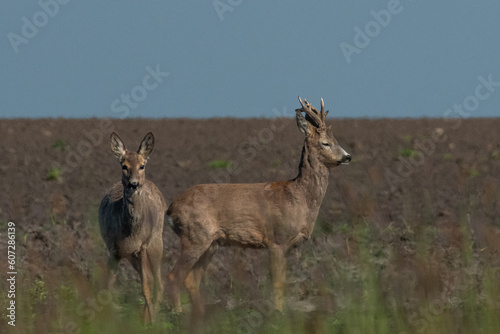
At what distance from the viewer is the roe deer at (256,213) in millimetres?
10344

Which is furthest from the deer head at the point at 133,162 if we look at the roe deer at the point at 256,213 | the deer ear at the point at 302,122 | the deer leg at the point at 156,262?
the deer ear at the point at 302,122

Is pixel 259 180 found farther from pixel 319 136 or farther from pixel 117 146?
pixel 117 146

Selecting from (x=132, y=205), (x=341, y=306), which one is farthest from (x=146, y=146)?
(x=341, y=306)

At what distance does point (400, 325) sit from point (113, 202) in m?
5.12

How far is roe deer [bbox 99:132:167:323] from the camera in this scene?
31.7ft

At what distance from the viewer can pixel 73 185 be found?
67.3 feet

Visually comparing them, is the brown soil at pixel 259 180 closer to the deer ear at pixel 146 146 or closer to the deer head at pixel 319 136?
the deer head at pixel 319 136

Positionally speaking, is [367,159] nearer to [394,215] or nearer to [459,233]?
[394,215]

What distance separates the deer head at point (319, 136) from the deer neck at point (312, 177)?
0.07 meters

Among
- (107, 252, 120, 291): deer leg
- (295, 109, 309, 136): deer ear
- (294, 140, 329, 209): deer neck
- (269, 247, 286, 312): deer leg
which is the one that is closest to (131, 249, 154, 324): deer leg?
(107, 252, 120, 291): deer leg

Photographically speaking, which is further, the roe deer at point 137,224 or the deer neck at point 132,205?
the deer neck at point 132,205

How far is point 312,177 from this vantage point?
1109 centimetres

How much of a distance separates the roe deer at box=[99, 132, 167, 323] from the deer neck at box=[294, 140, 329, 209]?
1.80 metres
